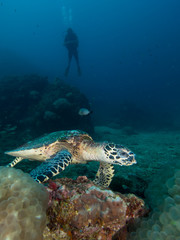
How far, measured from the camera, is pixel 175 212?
1.37m

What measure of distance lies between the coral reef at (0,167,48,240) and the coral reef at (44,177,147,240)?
0.12 m

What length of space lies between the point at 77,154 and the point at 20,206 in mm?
2138

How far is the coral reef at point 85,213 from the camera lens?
4.33 feet

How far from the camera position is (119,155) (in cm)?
246

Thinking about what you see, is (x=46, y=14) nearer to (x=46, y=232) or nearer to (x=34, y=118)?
(x=34, y=118)

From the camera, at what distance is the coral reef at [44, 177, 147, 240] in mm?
1319

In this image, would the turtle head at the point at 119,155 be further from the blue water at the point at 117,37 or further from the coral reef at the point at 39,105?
the blue water at the point at 117,37

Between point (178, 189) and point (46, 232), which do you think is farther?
point (178, 189)

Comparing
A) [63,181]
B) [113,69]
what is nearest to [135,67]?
[113,69]

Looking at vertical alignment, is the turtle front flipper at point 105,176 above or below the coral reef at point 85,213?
below

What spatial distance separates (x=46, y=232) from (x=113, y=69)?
141075mm

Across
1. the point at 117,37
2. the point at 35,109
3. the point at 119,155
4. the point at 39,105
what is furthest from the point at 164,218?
the point at 117,37

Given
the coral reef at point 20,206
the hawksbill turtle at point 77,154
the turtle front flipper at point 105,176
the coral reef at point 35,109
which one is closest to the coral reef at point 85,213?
the coral reef at point 20,206

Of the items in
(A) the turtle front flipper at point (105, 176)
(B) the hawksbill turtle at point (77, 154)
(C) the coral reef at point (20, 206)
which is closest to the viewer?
(C) the coral reef at point (20, 206)
